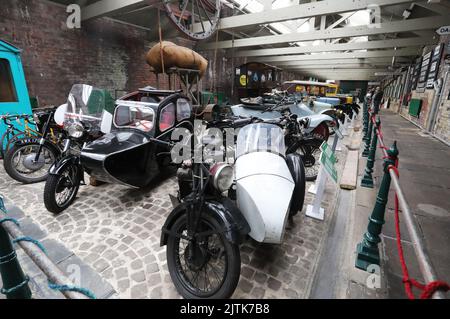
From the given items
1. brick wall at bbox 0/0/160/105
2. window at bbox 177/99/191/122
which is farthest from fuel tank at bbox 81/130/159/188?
brick wall at bbox 0/0/160/105

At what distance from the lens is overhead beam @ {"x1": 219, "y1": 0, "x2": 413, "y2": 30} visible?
6.19 meters

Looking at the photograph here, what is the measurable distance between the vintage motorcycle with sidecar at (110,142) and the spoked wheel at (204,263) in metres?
1.59

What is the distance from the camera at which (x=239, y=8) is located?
415 inches

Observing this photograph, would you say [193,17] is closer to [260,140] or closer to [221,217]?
[260,140]

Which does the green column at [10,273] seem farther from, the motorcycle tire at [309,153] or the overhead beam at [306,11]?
the overhead beam at [306,11]

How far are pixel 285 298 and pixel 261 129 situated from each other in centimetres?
180

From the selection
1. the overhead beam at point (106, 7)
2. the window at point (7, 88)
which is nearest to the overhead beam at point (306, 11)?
the overhead beam at point (106, 7)

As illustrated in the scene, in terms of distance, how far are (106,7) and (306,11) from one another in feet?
20.3

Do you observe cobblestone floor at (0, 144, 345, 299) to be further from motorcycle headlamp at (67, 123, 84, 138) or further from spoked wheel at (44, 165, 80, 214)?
motorcycle headlamp at (67, 123, 84, 138)

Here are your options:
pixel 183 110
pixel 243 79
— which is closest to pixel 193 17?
pixel 183 110

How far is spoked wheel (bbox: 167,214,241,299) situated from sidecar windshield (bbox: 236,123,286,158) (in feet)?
3.72

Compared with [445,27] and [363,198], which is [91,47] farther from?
[445,27]

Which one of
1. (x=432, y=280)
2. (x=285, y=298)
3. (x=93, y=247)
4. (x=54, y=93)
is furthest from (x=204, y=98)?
(x=432, y=280)

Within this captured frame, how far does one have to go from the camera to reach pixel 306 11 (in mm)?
6965
